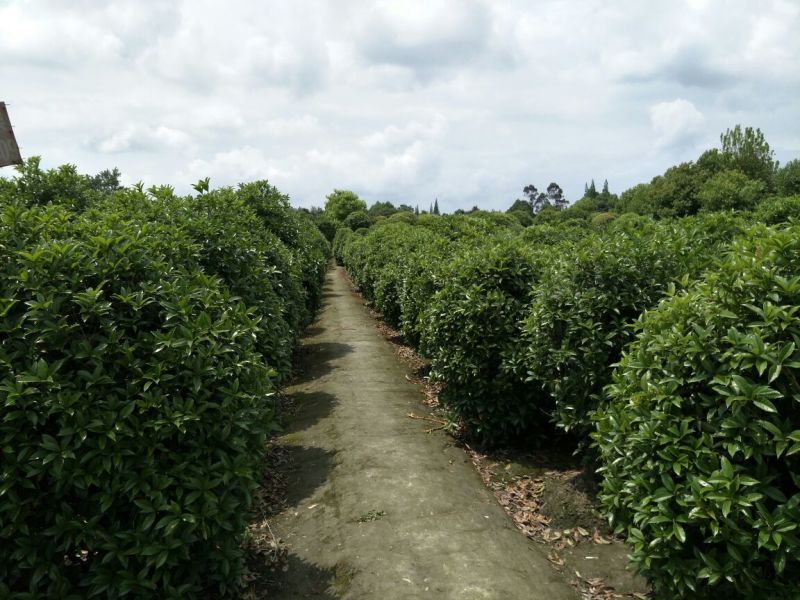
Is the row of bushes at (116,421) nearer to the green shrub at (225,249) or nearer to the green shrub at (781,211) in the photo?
the green shrub at (225,249)

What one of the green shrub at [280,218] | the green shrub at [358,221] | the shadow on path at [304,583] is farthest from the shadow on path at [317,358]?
the green shrub at [358,221]

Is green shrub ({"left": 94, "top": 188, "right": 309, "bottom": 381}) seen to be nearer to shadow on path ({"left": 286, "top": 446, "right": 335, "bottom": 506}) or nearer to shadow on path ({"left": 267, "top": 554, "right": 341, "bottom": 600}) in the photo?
shadow on path ({"left": 286, "top": 446, "right": 335, "bottom": 506})

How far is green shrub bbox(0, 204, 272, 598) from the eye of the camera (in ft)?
8.89

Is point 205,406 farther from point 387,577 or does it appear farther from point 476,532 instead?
point 476,532

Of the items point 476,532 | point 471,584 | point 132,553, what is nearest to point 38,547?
point 132,553

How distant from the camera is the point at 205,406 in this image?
299 centimetres

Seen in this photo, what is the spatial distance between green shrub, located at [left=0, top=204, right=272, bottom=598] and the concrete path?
1.07 metres

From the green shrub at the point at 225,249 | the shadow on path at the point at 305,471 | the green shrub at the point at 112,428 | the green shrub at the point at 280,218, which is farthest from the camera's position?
the green shrub at the point at 280,218

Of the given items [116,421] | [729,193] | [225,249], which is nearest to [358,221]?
[729,193]

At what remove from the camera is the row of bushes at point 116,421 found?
2715mm

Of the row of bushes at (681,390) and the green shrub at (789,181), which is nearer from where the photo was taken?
the row of bushes at (681,390)

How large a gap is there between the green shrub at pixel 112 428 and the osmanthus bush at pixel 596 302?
294cm

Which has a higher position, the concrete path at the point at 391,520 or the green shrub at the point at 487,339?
the green shrub at the point at 487,339

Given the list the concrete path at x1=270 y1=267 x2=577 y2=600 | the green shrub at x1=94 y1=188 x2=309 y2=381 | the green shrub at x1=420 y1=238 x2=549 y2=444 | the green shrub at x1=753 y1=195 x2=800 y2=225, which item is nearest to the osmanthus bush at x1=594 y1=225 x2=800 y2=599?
the concrete path at x1=270 y1=267 x2=577 y2=600
